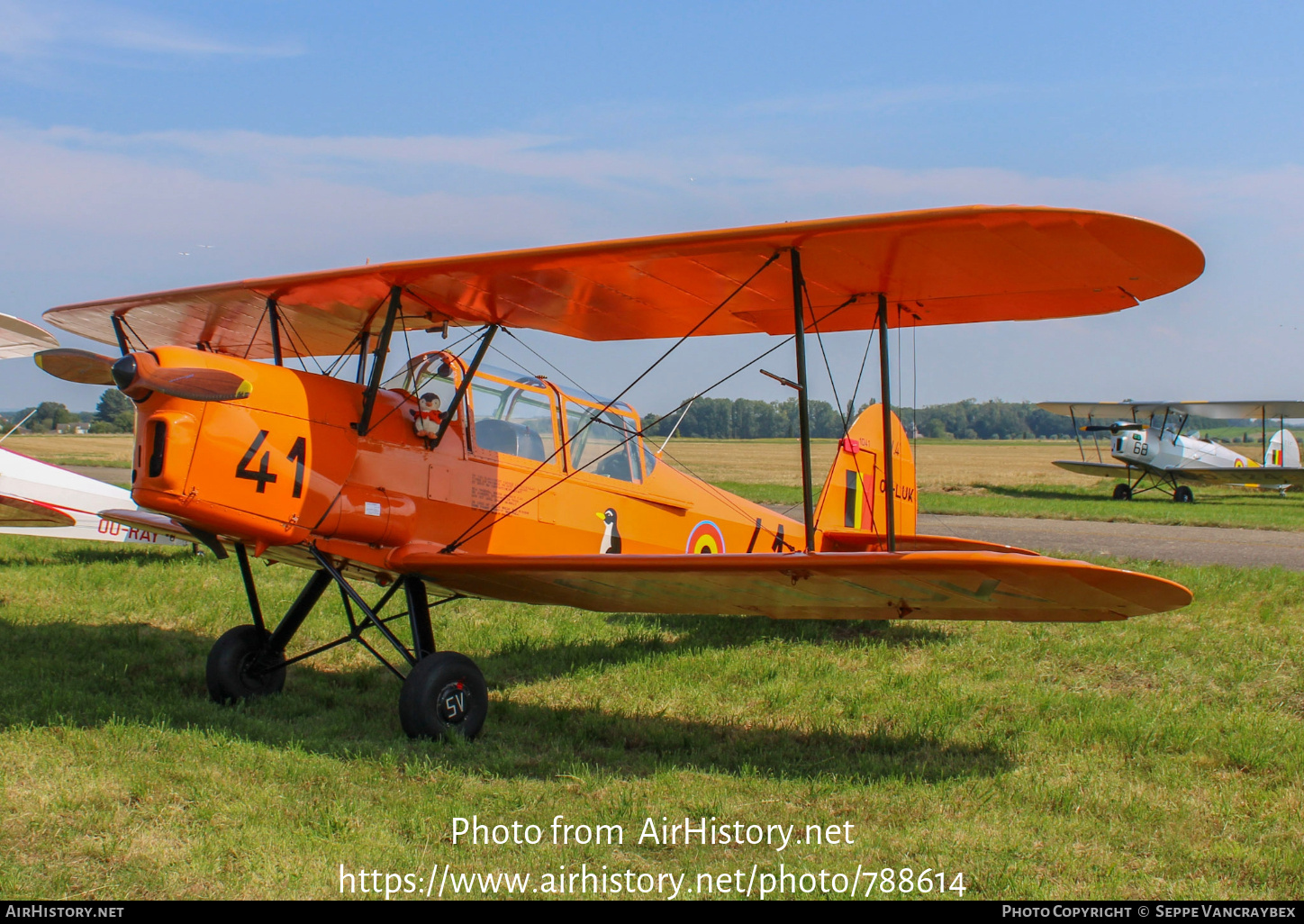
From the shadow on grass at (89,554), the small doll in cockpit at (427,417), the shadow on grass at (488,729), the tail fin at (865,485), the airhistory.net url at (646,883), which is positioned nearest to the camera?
the airhistory.net url at (646,883)

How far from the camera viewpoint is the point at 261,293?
228 inches

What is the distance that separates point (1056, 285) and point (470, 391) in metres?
3.35

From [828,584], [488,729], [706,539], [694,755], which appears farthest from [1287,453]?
[488,729]

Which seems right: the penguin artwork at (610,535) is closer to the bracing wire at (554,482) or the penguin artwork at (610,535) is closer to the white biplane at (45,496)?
the bracing wire at (554,482)

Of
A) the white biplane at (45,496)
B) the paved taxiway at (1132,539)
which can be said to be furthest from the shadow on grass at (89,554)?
the paved taxiway at (1132,539)

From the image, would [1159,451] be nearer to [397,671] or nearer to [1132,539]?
[1132,539]

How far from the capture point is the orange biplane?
4.40 m

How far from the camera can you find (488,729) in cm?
541

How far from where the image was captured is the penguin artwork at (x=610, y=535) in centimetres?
652

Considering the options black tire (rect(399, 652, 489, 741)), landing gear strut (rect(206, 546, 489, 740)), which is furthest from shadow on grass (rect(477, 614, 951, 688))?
black tire (rect(399, 652, 489, 741))

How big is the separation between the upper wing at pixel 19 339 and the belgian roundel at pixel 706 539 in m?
5.67

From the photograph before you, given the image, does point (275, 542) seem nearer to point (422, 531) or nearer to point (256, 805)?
point (422, 531)

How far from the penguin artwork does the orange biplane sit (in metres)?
0.02

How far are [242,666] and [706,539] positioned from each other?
3.36 m
